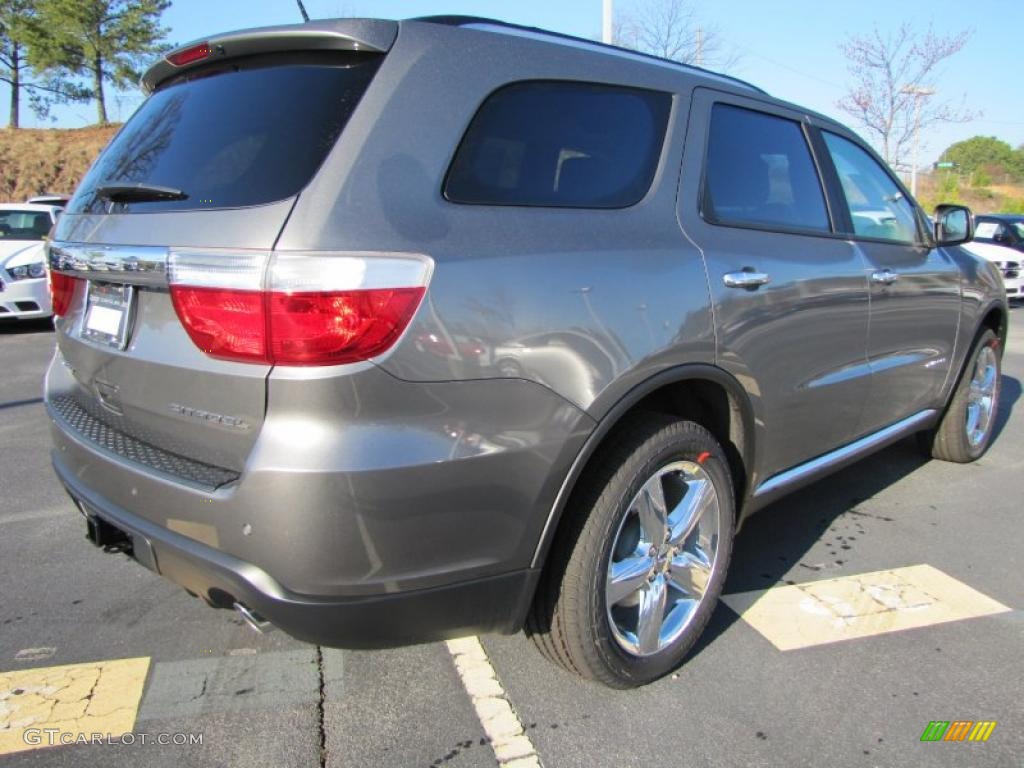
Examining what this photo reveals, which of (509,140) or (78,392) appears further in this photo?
(78,392)

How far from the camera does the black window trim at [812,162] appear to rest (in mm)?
2535

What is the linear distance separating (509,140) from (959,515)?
3168 mm

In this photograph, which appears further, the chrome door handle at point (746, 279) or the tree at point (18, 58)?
the tree at point (18, 58)

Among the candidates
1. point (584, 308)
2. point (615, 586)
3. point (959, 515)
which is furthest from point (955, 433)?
point (584, 308)

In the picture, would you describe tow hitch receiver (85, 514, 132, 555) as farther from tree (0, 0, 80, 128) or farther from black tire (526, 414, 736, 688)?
tree (0, 0, 80, 128)

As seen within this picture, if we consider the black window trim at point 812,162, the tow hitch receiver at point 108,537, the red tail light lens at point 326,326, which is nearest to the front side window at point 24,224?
the tow hitch receiver at point 108,537

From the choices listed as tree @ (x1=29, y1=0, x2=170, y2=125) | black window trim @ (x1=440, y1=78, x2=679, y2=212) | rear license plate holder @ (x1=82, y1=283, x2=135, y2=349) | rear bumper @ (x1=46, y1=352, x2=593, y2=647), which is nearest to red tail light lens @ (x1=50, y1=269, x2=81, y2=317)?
rear license plate holder @ (x1=82, y1=283, x2=135, y2=349)

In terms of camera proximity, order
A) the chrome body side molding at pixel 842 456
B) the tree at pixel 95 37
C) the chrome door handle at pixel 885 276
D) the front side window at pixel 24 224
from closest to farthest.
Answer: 1. the chrome body side molding at pixel 842 456
2. the chrome door handle at pixel 885 276
3. the front side window at pixel 24 224
4. the tree at pixel 95 37

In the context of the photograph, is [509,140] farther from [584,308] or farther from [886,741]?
[886,741]

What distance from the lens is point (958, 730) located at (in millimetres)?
2266

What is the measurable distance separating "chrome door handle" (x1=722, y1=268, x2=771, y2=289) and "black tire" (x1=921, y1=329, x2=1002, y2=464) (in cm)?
239

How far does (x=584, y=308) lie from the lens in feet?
6.54

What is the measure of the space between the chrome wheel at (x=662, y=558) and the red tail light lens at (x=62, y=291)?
5.79 feet

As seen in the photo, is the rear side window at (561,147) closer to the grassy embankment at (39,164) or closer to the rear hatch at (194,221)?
the rear hatch at (194,221)
